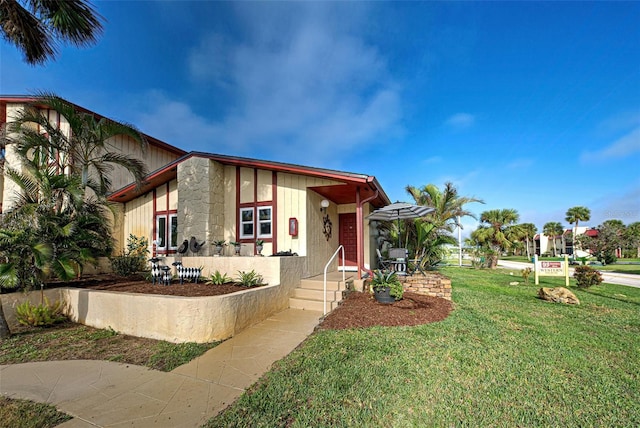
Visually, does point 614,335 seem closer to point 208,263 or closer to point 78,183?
point 208,263

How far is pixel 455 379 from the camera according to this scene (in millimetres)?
3176

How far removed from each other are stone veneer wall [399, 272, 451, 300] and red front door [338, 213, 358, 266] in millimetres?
3145

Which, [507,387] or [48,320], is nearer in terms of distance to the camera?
[507,387]

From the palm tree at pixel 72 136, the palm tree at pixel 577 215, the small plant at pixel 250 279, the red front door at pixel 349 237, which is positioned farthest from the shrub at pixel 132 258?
the palm tree at pixel 577 215

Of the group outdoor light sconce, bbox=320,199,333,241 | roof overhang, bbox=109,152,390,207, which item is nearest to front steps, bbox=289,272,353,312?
outdoor light sconce, bbox=320,199,333,241

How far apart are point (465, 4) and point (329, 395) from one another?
34.7ft

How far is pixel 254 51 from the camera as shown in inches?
444

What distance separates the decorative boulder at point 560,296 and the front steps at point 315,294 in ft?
18.5

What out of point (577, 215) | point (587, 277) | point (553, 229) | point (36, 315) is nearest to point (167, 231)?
point (36, 315)

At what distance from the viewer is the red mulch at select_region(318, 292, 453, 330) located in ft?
17.2

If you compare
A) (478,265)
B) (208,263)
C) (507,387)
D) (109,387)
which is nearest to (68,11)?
(208,263)

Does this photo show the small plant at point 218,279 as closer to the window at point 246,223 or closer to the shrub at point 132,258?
the window at point 246,223

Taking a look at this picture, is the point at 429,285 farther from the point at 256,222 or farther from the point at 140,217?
the point at 140,217

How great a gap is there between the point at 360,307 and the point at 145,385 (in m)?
4.23
